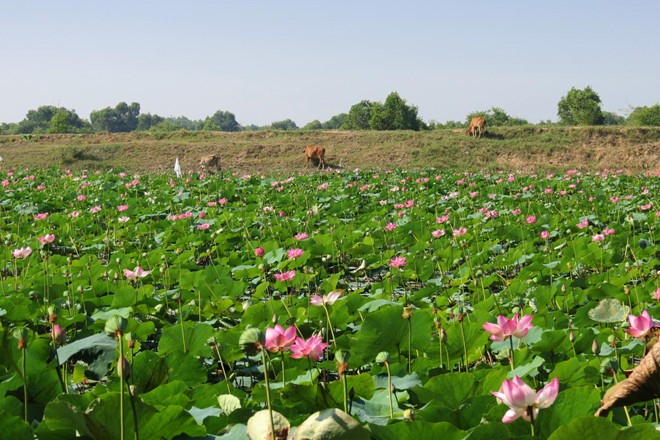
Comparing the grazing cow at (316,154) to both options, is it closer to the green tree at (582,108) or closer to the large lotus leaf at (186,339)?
the large lotus leaf at (186,339)

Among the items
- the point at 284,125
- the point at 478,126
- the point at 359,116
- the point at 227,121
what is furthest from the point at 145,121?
the point at 478,126

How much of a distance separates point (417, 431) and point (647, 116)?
6547cm

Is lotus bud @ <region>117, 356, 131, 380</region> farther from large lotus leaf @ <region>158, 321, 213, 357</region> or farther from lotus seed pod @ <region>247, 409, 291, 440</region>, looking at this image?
large lotus leaf @ <region>158, 321, 213, 357</region>

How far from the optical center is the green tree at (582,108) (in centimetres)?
4334

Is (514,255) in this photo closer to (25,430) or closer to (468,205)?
(25,430)

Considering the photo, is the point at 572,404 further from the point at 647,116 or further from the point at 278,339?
the point at 647,116

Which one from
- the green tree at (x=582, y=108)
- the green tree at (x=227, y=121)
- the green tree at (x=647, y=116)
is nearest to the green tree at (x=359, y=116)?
the green tree at (x=582, y=108)

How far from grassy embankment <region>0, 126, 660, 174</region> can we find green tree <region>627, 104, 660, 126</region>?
3552 centimetres

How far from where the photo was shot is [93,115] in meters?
140

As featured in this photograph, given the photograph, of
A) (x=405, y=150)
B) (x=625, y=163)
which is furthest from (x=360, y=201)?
(x=625, y=163)

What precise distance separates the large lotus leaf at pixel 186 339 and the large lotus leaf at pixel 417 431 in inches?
46.4

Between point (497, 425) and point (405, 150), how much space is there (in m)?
24.1

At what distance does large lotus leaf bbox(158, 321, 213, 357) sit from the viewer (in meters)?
2.31

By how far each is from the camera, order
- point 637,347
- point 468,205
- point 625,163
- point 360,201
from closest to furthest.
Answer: point 637,347, point 468,205, point 360,201, point 625,163
